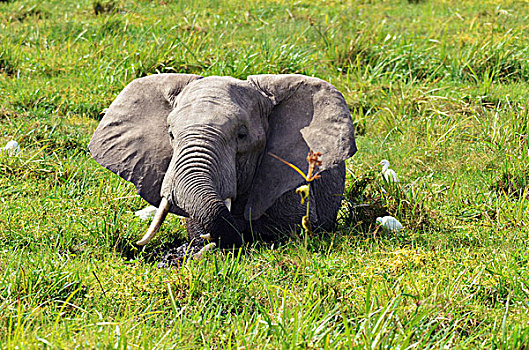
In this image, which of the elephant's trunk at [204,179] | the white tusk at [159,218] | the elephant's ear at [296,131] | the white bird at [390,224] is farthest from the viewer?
the white bird at [390,224]

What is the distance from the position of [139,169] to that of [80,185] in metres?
1.53

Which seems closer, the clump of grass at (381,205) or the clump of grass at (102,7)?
the clump of grass at (381,205)

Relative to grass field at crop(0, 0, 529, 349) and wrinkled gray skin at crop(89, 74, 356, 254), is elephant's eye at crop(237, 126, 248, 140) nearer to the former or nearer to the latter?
wrinkled gray skin at crop(89, 74, 356, 254)

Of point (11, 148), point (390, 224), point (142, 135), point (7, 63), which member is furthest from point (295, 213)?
point (7, 63)

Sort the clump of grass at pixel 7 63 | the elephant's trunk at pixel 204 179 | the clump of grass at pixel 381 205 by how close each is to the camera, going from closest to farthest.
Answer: the elephant's trunk at pixel 204 179, the clump of grass at pixel 381 205, the clump of grass at pixel 7 63

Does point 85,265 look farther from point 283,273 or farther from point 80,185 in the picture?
point 80,185

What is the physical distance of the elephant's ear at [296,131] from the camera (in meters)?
4.75

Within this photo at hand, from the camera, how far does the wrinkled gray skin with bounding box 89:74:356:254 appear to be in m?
4.37

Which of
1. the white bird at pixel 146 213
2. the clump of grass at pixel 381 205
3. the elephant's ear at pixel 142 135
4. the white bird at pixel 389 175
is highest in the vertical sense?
the elephant's ear at pixel 142 135

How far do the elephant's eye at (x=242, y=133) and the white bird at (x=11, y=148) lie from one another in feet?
8.78

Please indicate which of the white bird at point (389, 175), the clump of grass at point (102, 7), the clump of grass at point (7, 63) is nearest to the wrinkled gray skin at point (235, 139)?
the white bird at point (389, 175)

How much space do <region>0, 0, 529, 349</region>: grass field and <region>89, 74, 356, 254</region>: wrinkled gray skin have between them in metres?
0.32

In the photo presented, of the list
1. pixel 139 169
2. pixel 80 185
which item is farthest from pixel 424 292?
pixel 80 185

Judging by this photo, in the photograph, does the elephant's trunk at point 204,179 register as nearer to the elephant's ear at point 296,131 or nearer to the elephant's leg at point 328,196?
the elephant's ear at point 296,131
